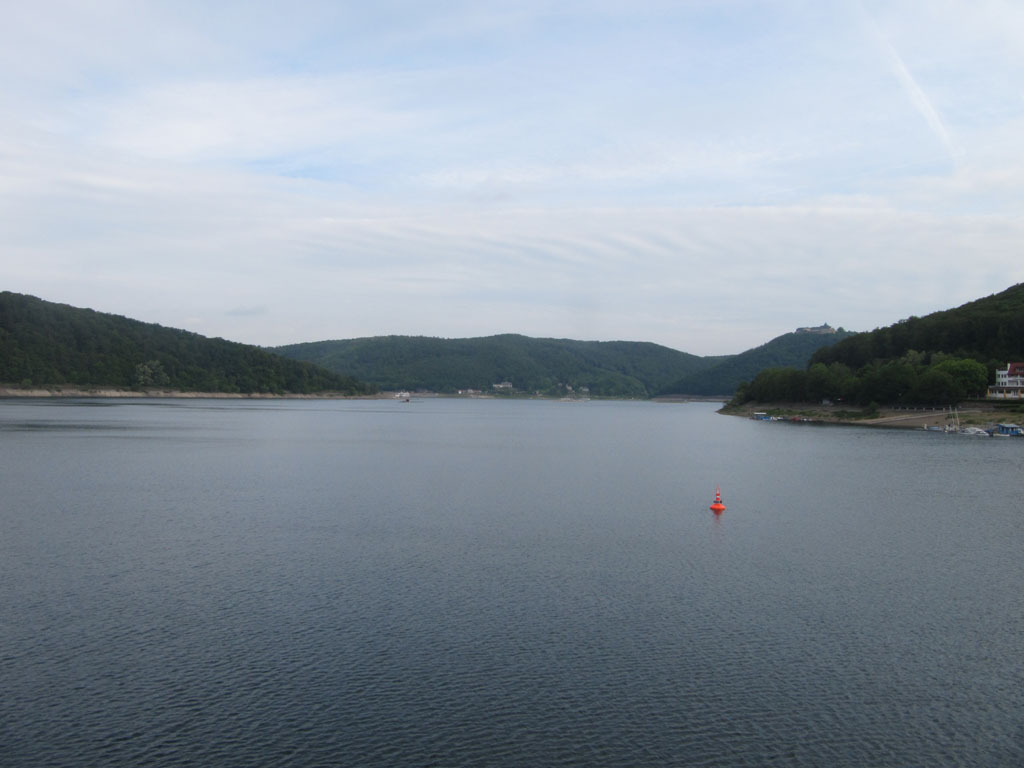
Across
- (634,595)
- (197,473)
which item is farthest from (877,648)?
(197,473)

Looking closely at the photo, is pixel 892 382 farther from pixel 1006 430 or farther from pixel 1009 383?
pixel 1006 430

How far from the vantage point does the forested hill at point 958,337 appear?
105 metres

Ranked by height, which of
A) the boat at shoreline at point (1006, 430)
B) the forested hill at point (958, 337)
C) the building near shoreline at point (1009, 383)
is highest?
the forested hill at point (958, 337)

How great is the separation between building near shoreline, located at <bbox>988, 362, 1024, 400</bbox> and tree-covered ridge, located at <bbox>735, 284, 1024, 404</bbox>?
140 centimetres

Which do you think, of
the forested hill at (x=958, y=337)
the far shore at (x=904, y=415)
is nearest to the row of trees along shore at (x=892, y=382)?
the far shore at (x=904, y=415)

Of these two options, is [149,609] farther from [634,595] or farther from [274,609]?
[634,595]

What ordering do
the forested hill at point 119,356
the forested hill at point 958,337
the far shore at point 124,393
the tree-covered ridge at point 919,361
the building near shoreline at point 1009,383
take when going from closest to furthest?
the tree-covered ridge at point 919,361 → the building near shoreline at point 1009,383 → the forested hill at point 958,337 → the forested hill at point 119,356 → the far shore at point 124,393

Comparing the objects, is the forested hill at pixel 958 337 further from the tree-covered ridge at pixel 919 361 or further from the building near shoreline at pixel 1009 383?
the building near shoreline at pixel 1009 383

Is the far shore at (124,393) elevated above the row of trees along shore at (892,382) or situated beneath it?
situated beneath

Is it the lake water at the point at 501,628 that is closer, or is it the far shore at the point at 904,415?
the lake water at the point at 501,628

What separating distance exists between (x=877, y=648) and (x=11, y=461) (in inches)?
1632

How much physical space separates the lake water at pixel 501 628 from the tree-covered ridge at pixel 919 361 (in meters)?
69.6

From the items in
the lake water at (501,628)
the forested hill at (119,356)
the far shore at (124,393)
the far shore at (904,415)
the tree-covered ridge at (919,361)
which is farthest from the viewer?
the far shore at (124,393)

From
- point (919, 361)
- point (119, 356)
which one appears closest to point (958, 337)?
point (919, 361)
